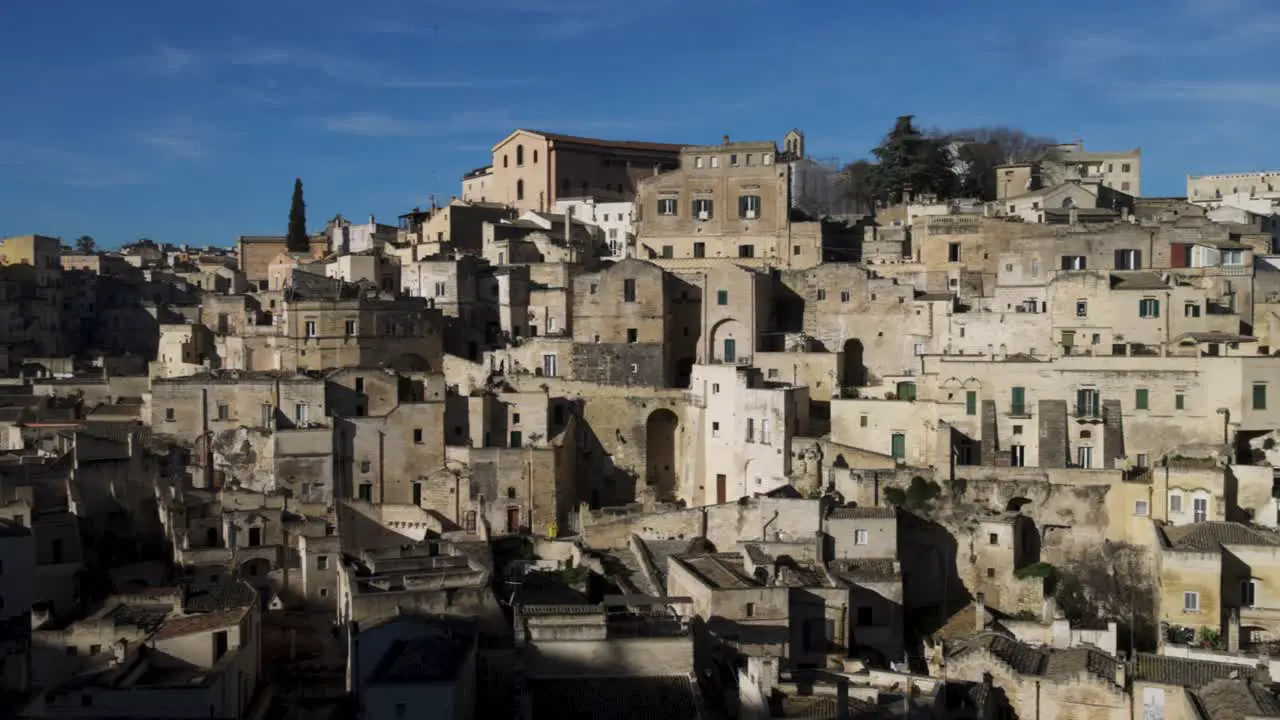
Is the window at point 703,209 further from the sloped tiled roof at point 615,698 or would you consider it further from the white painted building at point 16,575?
the sloped tiled roof at point 615,698

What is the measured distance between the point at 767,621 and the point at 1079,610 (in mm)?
9032

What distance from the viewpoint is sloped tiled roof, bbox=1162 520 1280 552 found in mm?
32156

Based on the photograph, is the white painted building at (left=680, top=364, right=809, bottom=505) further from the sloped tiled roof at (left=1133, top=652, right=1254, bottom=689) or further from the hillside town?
the sloped tiled roof at (left=1133, top=652, right=1254, bottom=689)

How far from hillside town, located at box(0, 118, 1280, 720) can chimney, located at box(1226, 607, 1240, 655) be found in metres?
0.13

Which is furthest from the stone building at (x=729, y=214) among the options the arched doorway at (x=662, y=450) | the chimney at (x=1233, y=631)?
the chimney at (x=1233, y=631)

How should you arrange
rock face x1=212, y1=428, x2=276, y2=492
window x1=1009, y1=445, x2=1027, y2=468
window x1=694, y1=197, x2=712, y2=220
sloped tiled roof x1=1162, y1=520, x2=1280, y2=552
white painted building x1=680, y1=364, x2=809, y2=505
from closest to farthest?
sloped tiled roof x1=1162, y1=520, x2=1280, y2=552 → window x1=1009, y1=445, x2=1027, y2=468 → white painted building x1=680, y1=364, x2=809, y2=505 → rock face x1=212, y1=428, x2=276, y2=492 → window x1=694, y1=197, x2=712, y2=220

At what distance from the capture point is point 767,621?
31.2 metres

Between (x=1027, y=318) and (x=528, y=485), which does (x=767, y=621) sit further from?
(x=1027, y=318)

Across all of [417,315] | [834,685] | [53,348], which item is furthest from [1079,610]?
[53,348]

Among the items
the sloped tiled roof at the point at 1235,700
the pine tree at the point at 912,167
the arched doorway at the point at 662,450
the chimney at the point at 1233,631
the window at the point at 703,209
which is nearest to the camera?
the sloped tiled roof at the point at 1235,700

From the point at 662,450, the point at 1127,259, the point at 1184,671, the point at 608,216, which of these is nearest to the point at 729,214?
the point at 608,216

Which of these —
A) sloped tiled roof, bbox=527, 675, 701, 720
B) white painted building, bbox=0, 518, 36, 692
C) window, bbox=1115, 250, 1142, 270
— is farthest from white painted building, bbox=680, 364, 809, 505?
white painted building, bbox=0, 518, 36, 692

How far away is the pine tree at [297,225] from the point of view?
6606 cm

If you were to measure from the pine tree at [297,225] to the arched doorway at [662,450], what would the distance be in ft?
97.7
